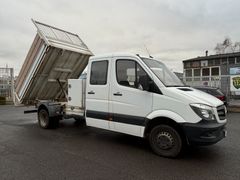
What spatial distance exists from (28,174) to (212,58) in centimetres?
3565

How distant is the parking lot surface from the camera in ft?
12.9

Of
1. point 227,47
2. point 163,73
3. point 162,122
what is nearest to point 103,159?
point 162,122

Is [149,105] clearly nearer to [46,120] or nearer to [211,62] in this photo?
[46,120]

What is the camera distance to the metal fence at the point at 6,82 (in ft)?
60.3

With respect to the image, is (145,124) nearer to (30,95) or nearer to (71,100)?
(71,100)

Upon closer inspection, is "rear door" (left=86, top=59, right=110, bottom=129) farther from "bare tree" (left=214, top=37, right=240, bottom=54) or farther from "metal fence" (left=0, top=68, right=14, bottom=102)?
"bare tree" (left=214, top=37, right=240, bottom=54)

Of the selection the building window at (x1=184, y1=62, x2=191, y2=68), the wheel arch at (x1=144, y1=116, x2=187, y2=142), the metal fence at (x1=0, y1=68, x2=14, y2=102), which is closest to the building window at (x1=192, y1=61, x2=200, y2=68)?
the building window at (x1=184, y1=62, x2=191, y2=68)

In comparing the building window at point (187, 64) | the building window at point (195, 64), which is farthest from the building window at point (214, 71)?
the building window at point (187, 64)

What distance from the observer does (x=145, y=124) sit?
201 inches

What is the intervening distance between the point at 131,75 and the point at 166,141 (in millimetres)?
1768

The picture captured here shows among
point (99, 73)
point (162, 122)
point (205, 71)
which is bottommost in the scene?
point (162, 122)

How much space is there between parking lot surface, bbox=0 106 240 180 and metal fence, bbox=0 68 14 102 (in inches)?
515

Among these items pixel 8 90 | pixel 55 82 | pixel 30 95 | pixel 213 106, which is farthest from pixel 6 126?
pixel 8 90

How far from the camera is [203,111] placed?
4.45 metres
